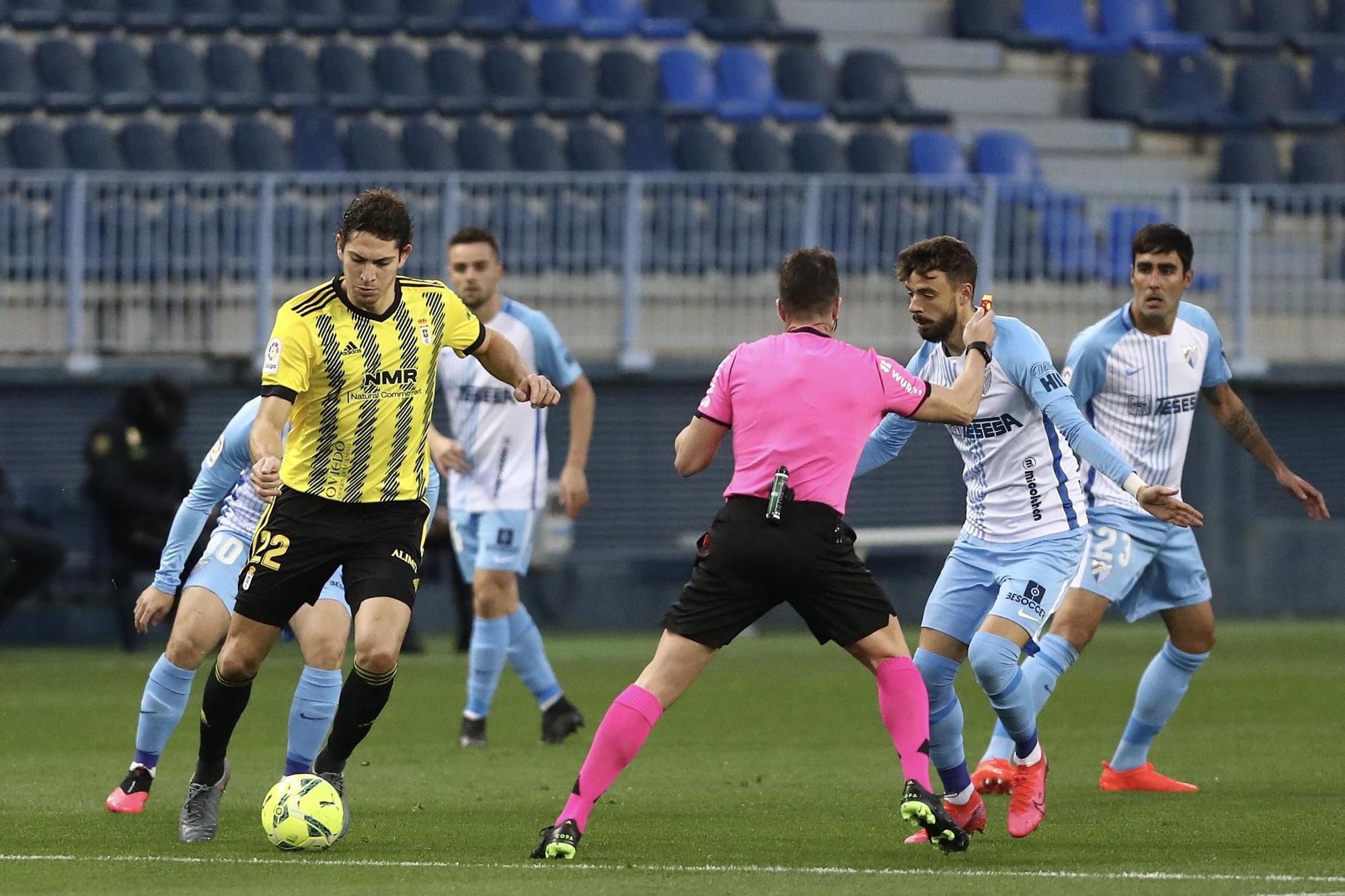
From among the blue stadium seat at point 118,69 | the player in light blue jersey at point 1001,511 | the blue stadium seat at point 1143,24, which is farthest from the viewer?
the blue stadium seat at point 1143,24

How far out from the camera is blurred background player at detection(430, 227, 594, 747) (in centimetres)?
1043

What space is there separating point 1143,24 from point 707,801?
18.0 meters

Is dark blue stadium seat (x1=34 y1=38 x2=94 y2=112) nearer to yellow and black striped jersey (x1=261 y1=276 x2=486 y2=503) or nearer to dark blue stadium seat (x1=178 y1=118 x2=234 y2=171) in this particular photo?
dark blue stadium seat (x1=178 y1=118 x2=234 y2=171)

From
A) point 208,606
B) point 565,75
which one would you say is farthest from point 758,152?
point 208,606

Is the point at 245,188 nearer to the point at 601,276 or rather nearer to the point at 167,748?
the point at 601,276

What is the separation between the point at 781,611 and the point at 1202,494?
12.6 ft

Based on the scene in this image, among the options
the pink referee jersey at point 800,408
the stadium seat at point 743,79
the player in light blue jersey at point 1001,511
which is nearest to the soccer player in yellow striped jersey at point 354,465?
the pink referee jersey at point 800,408

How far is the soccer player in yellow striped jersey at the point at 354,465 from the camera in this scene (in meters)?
6.76

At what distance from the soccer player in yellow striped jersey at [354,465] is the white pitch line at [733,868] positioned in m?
0.42

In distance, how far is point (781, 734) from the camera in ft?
35.8

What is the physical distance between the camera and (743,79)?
2183 centimetres

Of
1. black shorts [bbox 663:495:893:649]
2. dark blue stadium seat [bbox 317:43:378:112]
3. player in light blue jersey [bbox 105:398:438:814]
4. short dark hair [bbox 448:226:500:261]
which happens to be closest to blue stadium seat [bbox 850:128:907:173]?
dark blue stadium seat [bbox 317:43:378:112]

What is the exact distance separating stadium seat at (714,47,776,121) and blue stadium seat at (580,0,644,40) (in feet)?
3.11

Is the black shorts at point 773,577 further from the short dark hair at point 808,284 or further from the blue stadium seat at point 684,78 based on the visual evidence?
the blue stadium seat at point 684,78
